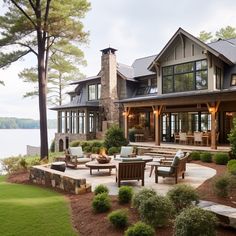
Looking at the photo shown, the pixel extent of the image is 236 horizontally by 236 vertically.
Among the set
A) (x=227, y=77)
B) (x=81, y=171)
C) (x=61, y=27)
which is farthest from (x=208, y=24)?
(x=81, y=171)

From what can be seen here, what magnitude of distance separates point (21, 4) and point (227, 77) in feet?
43.4

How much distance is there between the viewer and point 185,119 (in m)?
19.8

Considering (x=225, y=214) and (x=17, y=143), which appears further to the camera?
(x=17, y=143)

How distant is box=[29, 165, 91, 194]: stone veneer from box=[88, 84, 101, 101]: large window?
16.0 m

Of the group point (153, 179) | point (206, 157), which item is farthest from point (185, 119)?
point (153, 179)

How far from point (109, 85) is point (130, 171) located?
608 inches

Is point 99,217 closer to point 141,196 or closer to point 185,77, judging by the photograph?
point 141,196

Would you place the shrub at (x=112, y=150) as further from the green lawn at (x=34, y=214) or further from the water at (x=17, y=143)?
the green lawn at (x=34, y=214)

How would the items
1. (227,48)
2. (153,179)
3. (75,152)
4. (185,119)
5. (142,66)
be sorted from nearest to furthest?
(153,179)
(75,152)
(227,48)
(185,119)
(142,66)

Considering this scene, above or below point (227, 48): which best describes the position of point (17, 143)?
below

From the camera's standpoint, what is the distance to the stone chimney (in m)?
23.7

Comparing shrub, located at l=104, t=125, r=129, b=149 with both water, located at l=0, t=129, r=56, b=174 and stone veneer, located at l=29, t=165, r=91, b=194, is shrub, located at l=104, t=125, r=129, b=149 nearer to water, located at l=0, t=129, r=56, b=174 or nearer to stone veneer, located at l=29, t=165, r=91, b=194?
water, located at l=0, t=129, r=56, b=174

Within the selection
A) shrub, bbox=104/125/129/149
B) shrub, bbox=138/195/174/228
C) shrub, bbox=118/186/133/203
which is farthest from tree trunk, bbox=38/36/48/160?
shrub, bbox=138/195/174/228

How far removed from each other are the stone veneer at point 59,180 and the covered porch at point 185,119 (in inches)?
343
